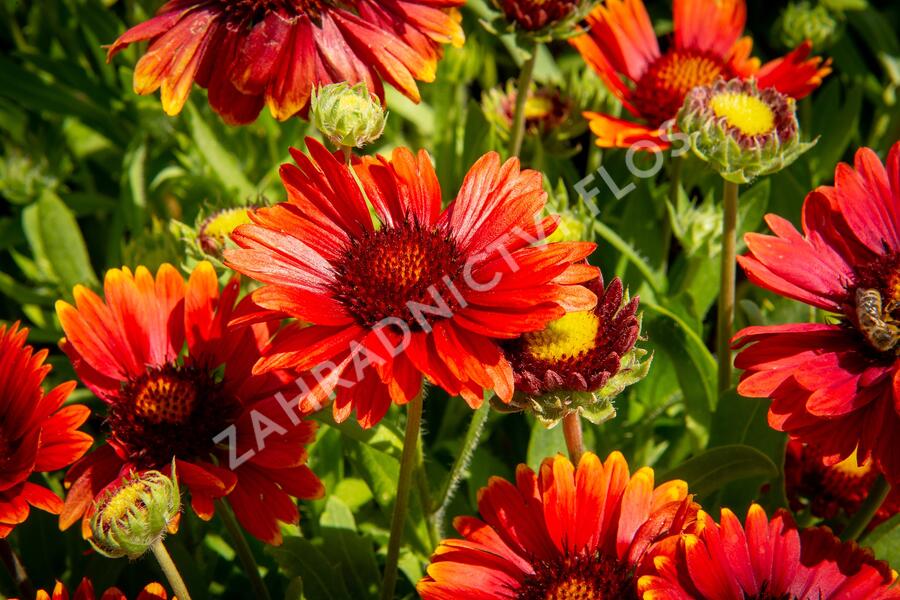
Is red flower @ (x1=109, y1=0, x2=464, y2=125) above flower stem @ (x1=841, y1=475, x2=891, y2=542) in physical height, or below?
above

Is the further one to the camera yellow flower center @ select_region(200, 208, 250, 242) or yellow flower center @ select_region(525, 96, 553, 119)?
yellow flower center @ select_region(525, 96, 553, 119)

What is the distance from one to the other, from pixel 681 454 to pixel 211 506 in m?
0.73

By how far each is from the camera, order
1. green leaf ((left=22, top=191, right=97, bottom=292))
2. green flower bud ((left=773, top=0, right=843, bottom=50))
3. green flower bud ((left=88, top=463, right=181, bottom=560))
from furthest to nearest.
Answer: green flower bud ((left=773, top=0, right=843, bottom=50))
green leaf ((left=22, top=191, right=97, bottom=292))
green flower bud ((left=88, top=463, right=181, bottom=560))

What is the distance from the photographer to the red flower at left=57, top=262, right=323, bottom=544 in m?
1.09

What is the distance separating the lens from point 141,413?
114 centimetres

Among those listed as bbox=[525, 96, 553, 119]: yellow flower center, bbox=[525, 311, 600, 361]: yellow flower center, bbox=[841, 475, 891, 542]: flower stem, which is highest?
bbox=[525, 311, 600, 361]: yellow flower center

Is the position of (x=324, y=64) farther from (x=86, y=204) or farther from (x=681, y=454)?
(x=86, y=204)

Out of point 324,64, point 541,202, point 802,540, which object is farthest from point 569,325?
point 324,64

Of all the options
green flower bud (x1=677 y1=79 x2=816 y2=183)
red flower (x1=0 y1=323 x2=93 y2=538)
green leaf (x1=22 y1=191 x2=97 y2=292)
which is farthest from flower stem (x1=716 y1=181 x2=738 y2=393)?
green leaf (x1=22 y1=191 x2=97 y2=292)

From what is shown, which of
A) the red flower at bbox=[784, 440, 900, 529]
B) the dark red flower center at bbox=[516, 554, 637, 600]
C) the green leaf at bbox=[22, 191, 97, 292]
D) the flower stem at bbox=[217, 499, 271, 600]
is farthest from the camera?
the green leaf at bbox=[22, 191, 97, 292]

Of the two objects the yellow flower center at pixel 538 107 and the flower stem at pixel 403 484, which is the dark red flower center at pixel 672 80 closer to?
the yellow flower center at pixel 538 107

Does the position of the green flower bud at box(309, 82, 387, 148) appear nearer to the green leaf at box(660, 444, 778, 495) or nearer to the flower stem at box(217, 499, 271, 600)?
the flower stem at box(217, 499, 271, 600)

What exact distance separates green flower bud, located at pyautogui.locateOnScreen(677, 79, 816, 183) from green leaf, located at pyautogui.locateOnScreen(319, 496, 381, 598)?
0.64 metres

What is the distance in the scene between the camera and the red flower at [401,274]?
914mm
